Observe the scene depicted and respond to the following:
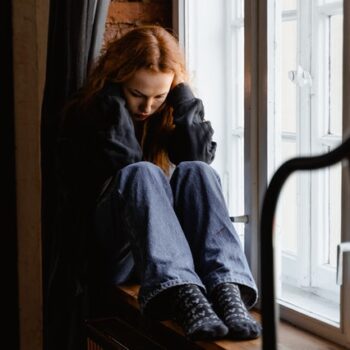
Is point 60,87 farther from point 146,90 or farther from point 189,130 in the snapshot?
point 189,130

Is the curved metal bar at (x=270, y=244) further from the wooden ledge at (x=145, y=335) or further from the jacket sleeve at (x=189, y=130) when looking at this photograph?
the jacket sleeve at (x=189, y=130)

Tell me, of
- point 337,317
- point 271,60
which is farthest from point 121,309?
point 271,60

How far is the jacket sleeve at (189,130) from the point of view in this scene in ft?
6.47

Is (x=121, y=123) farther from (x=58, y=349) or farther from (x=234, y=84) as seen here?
(x=58, y=349)

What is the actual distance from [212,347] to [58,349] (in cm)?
82

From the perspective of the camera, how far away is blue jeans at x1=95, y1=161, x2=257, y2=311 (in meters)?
1.68

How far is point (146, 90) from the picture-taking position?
77.4 inches

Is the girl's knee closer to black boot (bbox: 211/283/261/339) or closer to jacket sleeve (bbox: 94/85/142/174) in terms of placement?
jacket sleeve (bbox: 94/85/142/174)

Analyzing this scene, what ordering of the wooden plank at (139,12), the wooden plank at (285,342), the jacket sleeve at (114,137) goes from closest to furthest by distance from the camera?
the wooden plank at (285,342) < the jacket sleeve at (114,137) < the wooden plank at (139,12)

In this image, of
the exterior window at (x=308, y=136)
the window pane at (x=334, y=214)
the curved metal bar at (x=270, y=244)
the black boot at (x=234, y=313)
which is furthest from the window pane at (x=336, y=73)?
the curved metal bar at (x=270, y=244)

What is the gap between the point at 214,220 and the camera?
1797 millimetres

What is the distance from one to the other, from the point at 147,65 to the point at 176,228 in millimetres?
474

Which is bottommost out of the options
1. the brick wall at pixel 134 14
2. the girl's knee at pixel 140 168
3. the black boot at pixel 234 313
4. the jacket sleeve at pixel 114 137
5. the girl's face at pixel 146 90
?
the black boot at pixel 234 313

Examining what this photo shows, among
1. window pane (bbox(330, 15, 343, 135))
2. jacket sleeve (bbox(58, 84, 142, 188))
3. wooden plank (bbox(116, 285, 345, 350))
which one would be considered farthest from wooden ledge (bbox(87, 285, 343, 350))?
window pane (bbox(330, 15, 343, 135))
